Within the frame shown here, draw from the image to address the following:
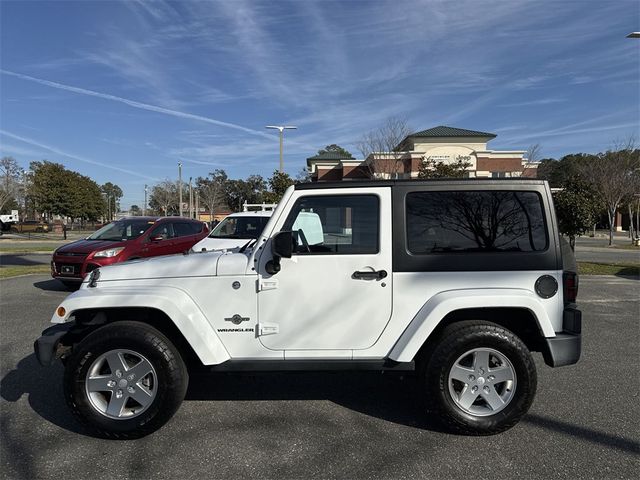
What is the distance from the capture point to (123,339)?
3262 mm

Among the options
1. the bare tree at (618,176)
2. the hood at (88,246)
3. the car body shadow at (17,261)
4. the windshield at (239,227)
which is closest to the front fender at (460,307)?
the windshield at (239,227)

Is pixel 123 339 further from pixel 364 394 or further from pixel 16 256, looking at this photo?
pixel 16 256

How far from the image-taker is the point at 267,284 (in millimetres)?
3359

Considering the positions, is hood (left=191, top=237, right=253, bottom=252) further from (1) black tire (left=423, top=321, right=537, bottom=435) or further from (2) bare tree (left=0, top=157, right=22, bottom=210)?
(2) bare tree (left=0, top=157, right=22, bottom=210)

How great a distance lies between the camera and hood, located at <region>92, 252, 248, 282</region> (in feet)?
11.1

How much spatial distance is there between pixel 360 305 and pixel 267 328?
0.73 metres

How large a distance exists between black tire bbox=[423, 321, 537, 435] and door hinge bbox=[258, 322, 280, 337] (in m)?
1.18

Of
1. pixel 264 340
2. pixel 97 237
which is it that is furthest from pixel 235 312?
pixel 97 237

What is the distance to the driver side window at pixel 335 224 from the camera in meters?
3.41

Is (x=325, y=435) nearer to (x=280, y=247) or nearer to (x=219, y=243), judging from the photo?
(x=280, y=247)

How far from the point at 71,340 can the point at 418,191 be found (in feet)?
9.85

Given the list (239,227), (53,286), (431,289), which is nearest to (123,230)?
(53,286)

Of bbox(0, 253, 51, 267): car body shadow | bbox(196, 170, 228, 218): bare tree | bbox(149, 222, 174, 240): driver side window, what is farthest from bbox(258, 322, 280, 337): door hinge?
bbox(196, 170, 228, 218): bare tree

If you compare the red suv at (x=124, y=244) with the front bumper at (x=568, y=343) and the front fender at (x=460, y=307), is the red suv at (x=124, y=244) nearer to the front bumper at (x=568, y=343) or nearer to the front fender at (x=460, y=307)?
the front fender at (x=460, y=307)
